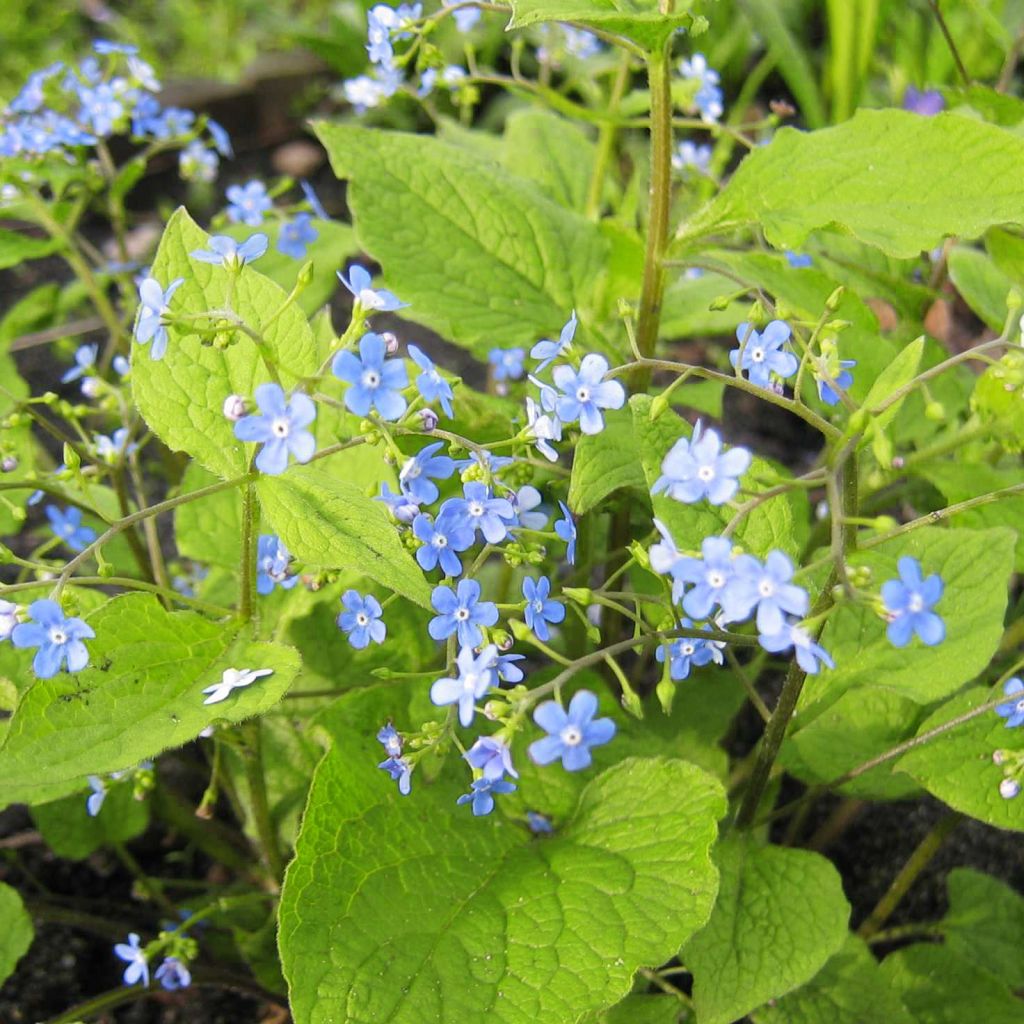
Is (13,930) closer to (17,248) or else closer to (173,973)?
(173,973)

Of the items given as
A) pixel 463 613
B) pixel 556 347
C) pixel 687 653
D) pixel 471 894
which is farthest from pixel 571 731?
pixel 556 347

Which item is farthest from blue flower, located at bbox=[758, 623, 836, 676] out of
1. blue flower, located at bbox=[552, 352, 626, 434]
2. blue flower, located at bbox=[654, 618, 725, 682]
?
blue flower, located at bbox=[552, 352, 626, 434]

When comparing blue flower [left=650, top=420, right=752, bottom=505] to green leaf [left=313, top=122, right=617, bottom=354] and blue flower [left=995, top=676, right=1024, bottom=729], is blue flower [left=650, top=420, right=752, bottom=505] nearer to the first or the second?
blue flower [left=995, top=676, right=1024, bottom=729]

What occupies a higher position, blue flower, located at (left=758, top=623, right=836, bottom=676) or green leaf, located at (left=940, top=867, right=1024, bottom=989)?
blue flower, located at (left=758, top=623, right=836, bottom=676)

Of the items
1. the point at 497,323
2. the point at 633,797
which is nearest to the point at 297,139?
the point at 497,323

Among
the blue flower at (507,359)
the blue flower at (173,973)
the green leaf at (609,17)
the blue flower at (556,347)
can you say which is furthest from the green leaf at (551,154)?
the blue flower at (173,973)

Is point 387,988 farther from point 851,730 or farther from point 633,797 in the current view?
point 851,730

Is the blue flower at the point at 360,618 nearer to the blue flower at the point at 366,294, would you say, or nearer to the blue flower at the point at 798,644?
the blue flower at the point at 366,294
